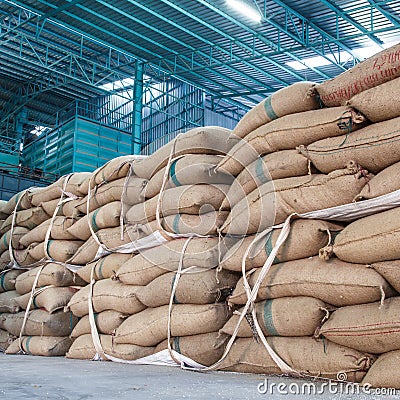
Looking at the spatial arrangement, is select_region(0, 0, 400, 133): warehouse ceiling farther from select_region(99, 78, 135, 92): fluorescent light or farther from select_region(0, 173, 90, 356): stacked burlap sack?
select_region(0, 173, 90, 356): stacked burlap sack

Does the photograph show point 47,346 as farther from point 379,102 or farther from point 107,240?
point 379,102

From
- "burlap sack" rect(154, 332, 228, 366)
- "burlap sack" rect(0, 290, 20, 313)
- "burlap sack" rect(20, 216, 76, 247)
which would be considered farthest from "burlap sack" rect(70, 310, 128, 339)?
"burlap sack" rect(0, 290, 20, 313)

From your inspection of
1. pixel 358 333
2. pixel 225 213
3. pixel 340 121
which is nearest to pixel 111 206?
pixel 225 213

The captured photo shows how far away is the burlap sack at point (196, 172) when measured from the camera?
3.22 metres

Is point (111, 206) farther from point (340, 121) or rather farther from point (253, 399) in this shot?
point (253, 399)

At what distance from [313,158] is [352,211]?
404 mm

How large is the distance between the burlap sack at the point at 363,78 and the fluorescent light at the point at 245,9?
333 inches

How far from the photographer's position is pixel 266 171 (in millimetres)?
2820

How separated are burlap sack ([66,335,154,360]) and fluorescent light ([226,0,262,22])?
8671 mm

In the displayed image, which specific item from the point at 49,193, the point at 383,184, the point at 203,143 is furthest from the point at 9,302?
the point at 383,184

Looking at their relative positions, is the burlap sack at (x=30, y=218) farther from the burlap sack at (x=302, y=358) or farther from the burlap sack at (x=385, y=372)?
the burlap sack at (x=385, y=372)

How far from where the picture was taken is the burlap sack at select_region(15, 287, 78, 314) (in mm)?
3998

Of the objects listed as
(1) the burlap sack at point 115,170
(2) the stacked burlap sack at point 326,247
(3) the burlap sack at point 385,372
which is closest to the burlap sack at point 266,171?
(2) the stacked burlap sack at point 326,247

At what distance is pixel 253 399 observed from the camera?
1.77m
